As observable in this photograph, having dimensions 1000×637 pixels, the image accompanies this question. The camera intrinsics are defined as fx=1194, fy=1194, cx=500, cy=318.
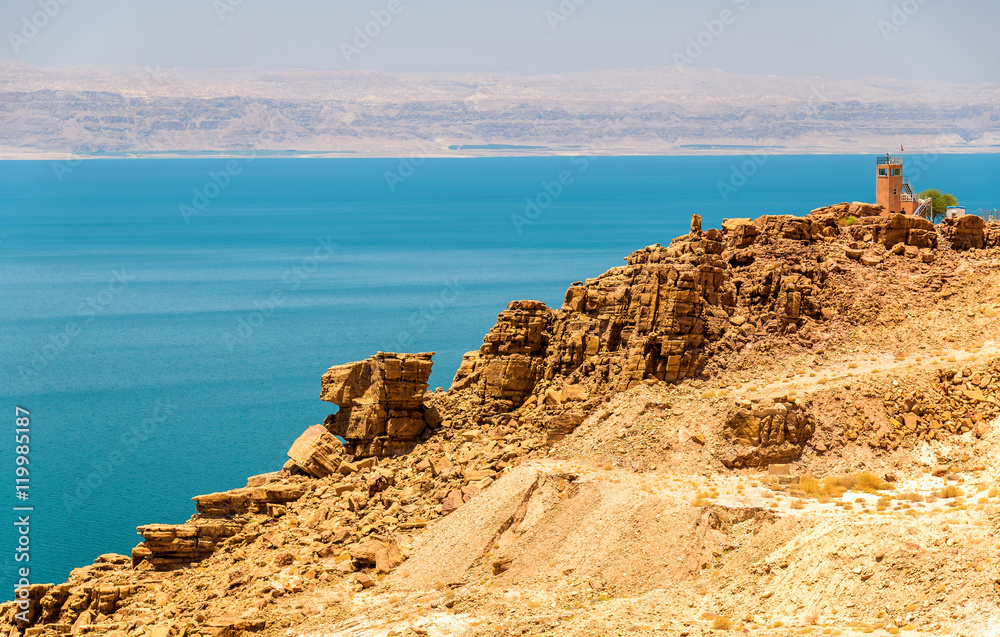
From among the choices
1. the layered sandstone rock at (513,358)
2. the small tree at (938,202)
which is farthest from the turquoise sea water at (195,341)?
the small tree at (938,202)

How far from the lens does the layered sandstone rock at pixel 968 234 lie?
61050mm

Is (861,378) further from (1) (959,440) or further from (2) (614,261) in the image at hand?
(2) (614,261)

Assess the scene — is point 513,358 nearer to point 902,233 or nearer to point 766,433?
point 766,433

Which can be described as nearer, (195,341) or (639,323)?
(639,323)

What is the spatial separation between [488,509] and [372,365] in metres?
12.0

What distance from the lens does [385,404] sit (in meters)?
55.4

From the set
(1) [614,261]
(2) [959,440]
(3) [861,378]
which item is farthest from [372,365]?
(1) [614,261]

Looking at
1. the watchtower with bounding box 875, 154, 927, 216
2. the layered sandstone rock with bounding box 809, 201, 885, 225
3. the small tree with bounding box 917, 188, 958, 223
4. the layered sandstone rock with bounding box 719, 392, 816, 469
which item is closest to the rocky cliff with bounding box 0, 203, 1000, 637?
the layered sandstone rock with bounding box 719, 392, 816, 469

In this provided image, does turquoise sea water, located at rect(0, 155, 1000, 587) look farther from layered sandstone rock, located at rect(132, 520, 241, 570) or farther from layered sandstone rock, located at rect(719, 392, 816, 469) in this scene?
layered sandstone rock, located at rect(719, 392, 816, 469)

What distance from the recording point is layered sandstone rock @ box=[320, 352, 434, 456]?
55125 mm

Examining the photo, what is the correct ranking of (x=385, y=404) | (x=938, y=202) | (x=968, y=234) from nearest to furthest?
1. (x=385, y=404)
2. (x=968, y=234)
3. (x=938, y=202)

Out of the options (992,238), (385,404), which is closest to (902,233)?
(992,238)

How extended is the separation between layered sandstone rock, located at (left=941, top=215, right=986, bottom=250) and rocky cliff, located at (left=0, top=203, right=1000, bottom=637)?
162 millimetres

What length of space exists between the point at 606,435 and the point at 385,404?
11.2 meters
